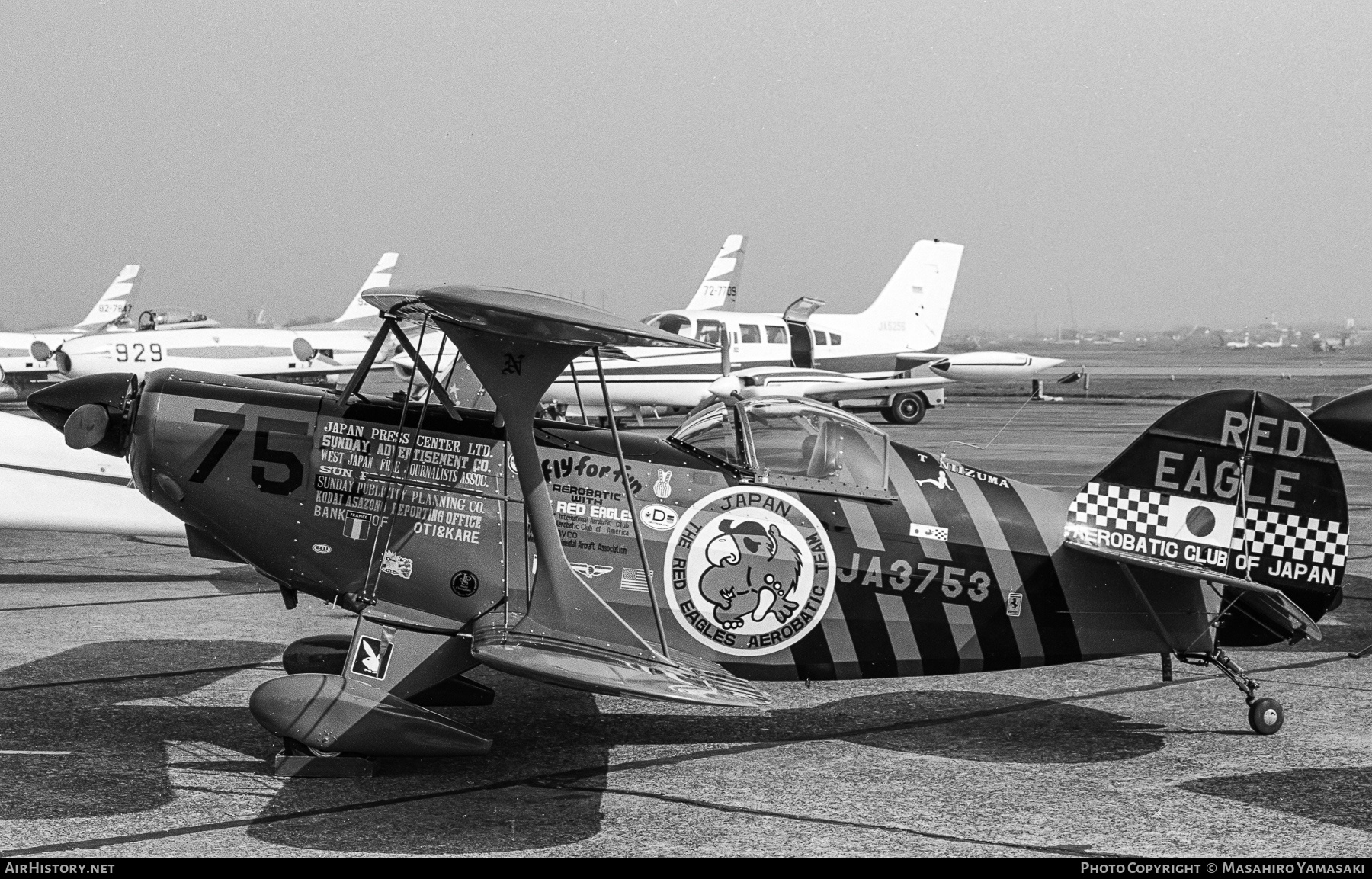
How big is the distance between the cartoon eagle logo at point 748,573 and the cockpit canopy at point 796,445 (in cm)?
30

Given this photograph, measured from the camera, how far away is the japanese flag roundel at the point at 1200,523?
7066 millimetres

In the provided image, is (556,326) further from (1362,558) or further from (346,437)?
(1362,558)

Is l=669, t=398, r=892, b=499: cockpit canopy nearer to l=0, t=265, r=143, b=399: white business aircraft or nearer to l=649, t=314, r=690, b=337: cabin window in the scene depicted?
l=649, t=314, r=690, b=337: cabin window

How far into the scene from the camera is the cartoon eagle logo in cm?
664

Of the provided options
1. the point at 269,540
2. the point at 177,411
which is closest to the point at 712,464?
the point at 269,540

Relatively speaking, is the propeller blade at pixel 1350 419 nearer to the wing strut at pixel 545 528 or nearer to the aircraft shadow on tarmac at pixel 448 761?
the aircraft shadow on tarmac at pixel 448 761

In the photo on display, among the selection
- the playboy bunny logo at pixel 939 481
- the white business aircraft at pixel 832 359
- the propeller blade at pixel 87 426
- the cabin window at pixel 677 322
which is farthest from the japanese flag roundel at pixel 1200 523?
the cabin window at pixel 677 322

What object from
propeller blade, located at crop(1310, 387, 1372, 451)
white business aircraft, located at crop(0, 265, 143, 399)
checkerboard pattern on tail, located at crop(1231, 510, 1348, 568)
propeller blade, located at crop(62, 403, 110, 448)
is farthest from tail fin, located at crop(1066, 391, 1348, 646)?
white business aircraft, located at crop(0, 265, 143, 399)

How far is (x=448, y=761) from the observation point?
6.43 metres

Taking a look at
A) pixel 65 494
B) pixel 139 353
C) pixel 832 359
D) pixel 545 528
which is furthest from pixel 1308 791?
pixel 139 353

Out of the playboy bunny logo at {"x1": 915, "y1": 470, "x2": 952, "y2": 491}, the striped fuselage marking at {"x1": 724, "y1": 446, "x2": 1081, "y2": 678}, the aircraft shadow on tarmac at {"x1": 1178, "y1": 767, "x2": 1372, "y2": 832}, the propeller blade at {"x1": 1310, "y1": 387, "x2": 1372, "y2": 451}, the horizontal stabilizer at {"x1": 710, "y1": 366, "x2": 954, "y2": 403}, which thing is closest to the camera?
the aircraft shadow on tarmac at {"x1": 1178, "y1": 767, "x2": 1372, "y2": 832}

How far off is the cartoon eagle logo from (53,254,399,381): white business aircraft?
25.7m

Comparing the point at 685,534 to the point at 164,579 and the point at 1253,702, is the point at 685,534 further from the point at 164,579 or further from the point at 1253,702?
the point at 164,579

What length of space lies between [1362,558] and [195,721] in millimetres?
10869
